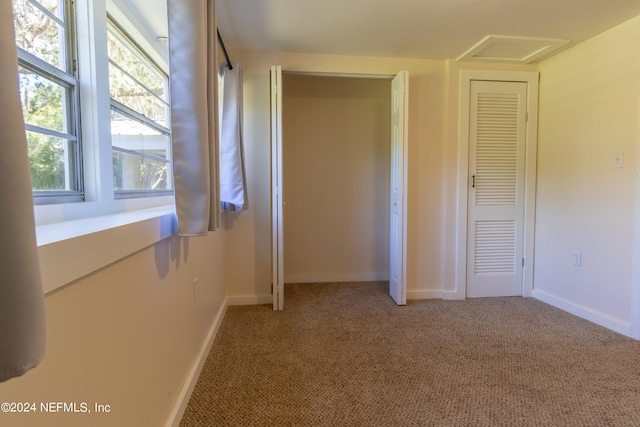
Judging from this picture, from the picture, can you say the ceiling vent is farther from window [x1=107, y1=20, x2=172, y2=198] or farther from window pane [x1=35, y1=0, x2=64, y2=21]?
window pane [x1=35, y1=0, x2=64, y2=21]

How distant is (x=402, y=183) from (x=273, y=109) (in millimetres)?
1250

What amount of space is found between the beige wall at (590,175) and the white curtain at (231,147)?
2.64 m

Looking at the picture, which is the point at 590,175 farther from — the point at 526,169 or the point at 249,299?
the point at 249,299

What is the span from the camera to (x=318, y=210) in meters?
3.48

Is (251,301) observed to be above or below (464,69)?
below

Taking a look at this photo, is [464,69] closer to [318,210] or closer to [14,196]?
[318,210]

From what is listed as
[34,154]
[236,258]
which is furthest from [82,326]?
[236,258]

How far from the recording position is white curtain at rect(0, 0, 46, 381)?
363mm

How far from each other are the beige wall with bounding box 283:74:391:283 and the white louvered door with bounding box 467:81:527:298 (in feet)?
3.10

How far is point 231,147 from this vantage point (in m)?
2.23

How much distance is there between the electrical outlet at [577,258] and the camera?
7.95 feet

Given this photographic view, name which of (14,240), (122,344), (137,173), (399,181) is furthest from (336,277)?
(14,240)

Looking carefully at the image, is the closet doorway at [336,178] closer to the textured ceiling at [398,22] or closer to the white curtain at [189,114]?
the textured ceiling at [398,22]

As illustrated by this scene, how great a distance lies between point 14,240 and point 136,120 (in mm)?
1463
